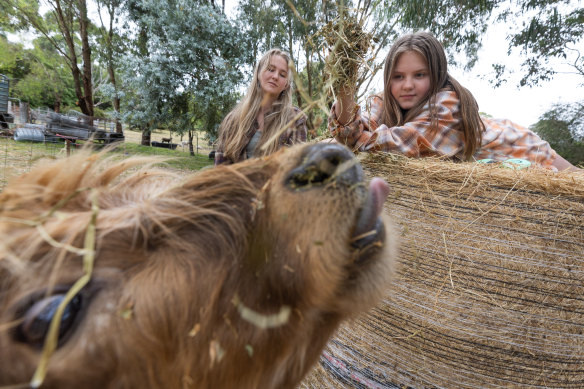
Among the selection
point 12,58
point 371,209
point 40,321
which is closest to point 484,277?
point 371,209

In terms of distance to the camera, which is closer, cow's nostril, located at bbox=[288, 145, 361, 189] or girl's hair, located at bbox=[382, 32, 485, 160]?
cow's nostril, located at bbox=[288, 145, 361, 189]

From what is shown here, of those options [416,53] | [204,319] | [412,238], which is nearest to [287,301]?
[204,319]

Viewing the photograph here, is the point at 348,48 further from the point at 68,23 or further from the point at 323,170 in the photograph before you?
the point at 68,23

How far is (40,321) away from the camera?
0.95 meters

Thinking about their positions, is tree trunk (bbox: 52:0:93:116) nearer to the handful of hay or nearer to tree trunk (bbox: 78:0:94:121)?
tree trunk (bbox: 78:0:94:121)

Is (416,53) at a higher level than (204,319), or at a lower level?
higher

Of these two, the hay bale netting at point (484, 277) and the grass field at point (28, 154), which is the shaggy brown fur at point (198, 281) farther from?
the hay bale netting at point (484, 277)

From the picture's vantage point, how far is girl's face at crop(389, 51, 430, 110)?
296 centimetres

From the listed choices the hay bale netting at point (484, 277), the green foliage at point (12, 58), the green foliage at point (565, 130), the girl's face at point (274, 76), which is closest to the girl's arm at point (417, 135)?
the hay bale netting at point (484, 277)

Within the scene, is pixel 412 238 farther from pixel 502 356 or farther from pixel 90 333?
pixel 90 333

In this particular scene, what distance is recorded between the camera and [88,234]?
97 centimetres

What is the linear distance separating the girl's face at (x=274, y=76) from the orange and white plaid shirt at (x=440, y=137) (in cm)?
202

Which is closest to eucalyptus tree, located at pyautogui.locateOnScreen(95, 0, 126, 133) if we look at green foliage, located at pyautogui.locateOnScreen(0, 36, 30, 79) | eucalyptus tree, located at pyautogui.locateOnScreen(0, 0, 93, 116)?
eucalyptus tree, located at pyautogui.locateOnScreen(0, 0, 93, 116)

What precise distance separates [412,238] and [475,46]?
16.0 meters
